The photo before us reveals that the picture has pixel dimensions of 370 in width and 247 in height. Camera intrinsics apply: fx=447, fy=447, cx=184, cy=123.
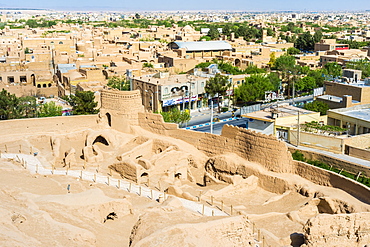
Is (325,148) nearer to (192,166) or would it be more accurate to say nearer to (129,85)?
(192,166)

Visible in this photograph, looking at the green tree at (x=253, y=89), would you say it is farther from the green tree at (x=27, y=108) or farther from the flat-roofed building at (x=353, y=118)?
the green tree at (x=27, y=108)

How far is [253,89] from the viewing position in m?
43.4

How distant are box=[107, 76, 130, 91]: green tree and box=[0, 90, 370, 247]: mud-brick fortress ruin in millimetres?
15544

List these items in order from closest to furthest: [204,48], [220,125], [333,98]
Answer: [333,98]
[220,125]
[204,48]

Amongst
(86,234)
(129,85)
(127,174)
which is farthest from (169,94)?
(86,234)

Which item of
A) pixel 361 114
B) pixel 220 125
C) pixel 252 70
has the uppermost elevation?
pixel 252 70


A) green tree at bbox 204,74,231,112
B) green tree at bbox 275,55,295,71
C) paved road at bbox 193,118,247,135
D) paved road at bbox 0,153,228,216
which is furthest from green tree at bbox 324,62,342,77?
paved road at bbox 0,153,228,216

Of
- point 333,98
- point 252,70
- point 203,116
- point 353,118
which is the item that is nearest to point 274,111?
point 353,118

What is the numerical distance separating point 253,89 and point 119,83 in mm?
13665

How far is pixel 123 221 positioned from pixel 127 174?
21.8 ft

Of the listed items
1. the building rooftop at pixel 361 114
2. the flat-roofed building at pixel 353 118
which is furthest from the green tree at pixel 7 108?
the building rooftop at pixel 361 114

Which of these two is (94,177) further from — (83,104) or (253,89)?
(253,89)

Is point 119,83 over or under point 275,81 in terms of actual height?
over

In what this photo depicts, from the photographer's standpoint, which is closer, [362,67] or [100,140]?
[100,140]
